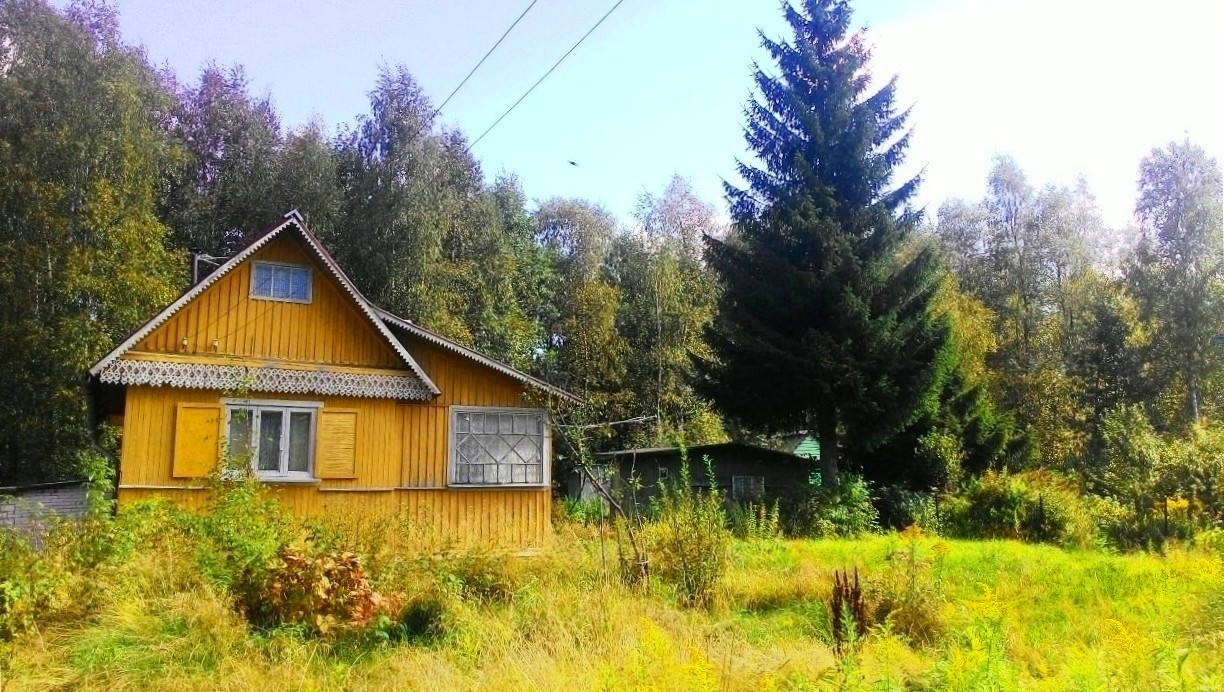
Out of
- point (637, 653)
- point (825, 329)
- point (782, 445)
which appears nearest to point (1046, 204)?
point (782, 445)

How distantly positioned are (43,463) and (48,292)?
4.44 meters

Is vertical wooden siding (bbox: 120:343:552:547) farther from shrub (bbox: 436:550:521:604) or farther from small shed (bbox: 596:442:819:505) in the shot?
small shed (bbox: 596:442:819:505)

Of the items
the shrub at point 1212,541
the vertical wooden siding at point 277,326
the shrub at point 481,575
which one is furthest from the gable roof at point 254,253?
the shrub at point 1212,541

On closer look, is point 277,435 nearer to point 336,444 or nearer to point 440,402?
point 336,444

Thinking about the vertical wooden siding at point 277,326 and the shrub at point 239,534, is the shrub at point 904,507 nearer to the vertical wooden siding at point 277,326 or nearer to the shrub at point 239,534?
the vertical wooden siding at point 277,326

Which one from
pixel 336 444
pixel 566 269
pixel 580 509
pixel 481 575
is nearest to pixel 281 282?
pixel 336 444

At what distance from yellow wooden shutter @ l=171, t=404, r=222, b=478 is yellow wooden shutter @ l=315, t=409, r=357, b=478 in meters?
1.53

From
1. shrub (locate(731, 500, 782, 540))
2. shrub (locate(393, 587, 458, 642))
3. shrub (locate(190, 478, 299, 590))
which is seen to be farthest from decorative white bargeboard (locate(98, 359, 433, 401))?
shrub (locate(393, 587, 458, 642))

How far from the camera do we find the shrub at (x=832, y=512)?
19.0 metres

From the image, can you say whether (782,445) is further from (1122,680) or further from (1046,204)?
(1122,680)

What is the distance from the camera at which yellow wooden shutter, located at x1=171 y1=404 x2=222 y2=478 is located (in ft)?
41.0

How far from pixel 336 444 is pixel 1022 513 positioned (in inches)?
547

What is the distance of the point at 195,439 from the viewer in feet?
41.4

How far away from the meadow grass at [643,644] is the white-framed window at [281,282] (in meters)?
6.34
